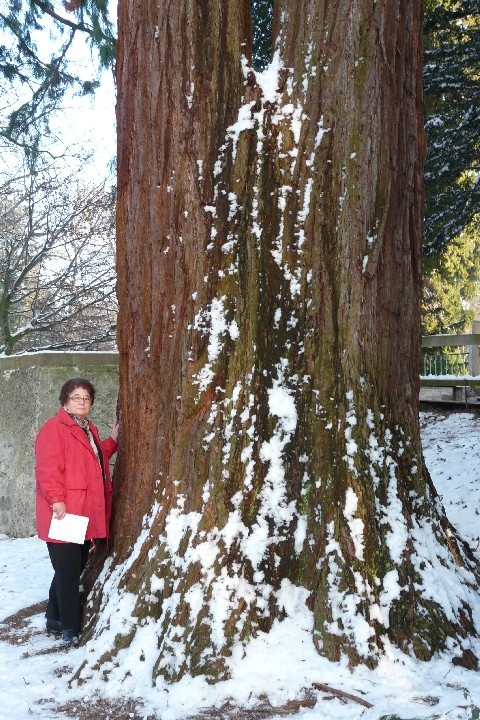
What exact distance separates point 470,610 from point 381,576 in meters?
0.54

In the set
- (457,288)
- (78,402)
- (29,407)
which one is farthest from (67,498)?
(457,288)

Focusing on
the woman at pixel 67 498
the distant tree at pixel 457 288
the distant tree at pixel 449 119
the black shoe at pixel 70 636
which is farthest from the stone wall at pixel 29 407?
the distant tree at pixel 457 288

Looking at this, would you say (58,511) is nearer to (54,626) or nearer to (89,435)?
(89,435)

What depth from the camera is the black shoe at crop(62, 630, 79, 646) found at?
148 inches

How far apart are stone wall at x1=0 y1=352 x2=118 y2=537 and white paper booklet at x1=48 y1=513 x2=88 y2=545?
3.13 m

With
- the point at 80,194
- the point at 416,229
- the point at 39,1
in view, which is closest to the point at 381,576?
the point at 416,229

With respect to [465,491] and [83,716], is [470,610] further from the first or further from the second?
[465,491]

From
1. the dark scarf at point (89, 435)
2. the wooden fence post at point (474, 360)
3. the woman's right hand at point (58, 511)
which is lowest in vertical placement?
the woman's right hand at point (58, 511)

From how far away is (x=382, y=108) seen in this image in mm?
3547

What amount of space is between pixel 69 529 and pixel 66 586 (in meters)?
0.30

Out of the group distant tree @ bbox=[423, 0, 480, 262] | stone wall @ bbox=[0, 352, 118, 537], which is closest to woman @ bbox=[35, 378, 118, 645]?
stone wall @ bbox=[0, 352, 118, 537]

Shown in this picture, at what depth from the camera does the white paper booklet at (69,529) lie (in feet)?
12.7

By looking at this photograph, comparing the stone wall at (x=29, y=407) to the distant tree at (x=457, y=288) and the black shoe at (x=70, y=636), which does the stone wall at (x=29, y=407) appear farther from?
the distant tree at (x=457, y=288)

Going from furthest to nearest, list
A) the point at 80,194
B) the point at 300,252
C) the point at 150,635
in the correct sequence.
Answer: the point at 80,194, the point at 300,252, the point at 150,635
